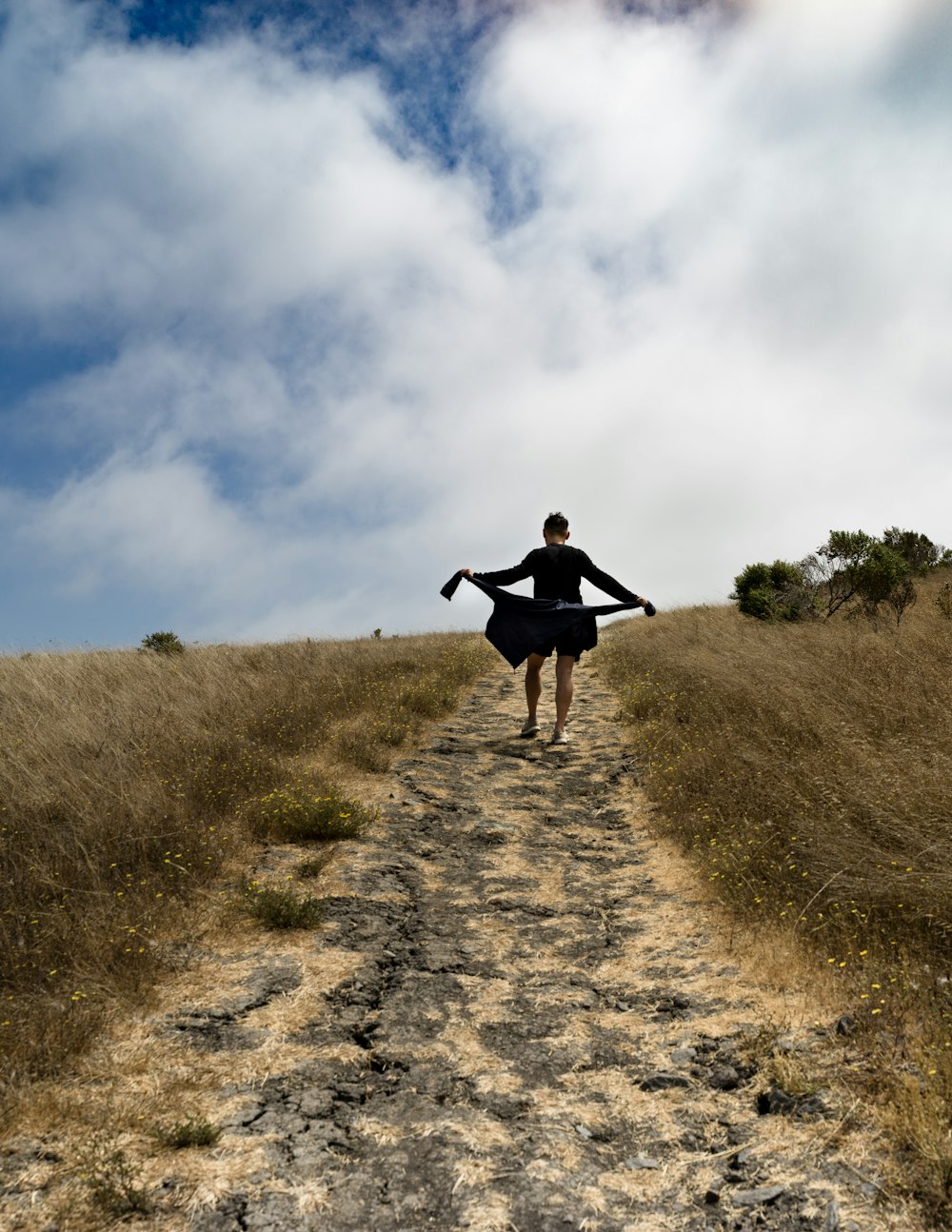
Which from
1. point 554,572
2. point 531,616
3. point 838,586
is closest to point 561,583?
point 554,572

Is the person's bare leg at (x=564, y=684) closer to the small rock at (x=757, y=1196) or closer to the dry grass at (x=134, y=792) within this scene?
the dry grass at (x=134, y=792)

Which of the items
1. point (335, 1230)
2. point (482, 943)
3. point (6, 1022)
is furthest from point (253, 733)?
point (335, 1230)

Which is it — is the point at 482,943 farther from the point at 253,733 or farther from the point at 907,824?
the point at 253,733

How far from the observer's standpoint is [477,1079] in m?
3.69

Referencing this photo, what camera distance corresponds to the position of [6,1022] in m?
3.76

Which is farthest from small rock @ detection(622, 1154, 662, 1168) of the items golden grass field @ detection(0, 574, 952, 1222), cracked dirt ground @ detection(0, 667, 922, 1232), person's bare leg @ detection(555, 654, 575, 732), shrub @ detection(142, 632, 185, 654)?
shrub @ detection(142, 632, 185, 654)

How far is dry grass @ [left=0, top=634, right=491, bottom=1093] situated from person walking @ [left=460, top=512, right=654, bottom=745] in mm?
1931

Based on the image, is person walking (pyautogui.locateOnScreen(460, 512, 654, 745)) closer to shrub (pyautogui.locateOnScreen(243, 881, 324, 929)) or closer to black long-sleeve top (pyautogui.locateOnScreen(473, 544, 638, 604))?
black long-sleeve top (pyautogui.locateOnScreen(473, 544, 638, 604))

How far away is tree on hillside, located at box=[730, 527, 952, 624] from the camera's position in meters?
19.7

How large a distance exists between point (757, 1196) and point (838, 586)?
2019 centimetres

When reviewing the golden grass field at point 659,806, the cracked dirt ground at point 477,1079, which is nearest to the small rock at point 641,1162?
the cracked dirt ground at point 477,1079

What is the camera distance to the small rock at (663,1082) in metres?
3.63

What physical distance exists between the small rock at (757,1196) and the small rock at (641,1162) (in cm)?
33

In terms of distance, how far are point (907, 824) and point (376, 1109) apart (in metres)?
3.74
